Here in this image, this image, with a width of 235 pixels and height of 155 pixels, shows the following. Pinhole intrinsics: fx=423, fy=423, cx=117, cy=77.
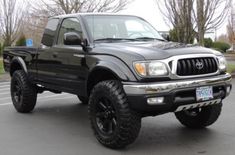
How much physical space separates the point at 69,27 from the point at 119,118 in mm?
2289

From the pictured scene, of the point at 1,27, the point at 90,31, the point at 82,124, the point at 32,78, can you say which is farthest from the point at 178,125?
the point at 1,27

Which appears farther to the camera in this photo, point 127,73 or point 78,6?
point 78,6

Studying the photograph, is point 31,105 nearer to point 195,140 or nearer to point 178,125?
point 178,125

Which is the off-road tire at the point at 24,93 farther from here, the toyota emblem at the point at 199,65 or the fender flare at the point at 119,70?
the toyota emblem at the point at 199,65

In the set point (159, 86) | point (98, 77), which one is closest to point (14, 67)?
point (98, 77)

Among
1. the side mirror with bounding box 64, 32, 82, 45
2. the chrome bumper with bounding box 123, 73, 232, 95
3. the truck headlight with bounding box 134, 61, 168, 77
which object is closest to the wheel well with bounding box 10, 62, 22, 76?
the side mirror with bounding box 64, 32, 82, 45

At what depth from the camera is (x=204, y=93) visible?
17.9 feet

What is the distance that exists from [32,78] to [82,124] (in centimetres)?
146

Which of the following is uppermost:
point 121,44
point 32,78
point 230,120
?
point 121,44

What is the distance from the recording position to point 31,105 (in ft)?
27.5

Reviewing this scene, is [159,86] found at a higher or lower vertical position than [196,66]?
lower

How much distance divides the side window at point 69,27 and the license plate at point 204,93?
215cm

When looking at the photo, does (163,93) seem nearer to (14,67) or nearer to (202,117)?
(202,117)

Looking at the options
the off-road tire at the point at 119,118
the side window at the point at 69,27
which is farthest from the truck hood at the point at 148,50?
the side window at the point at 69,27
